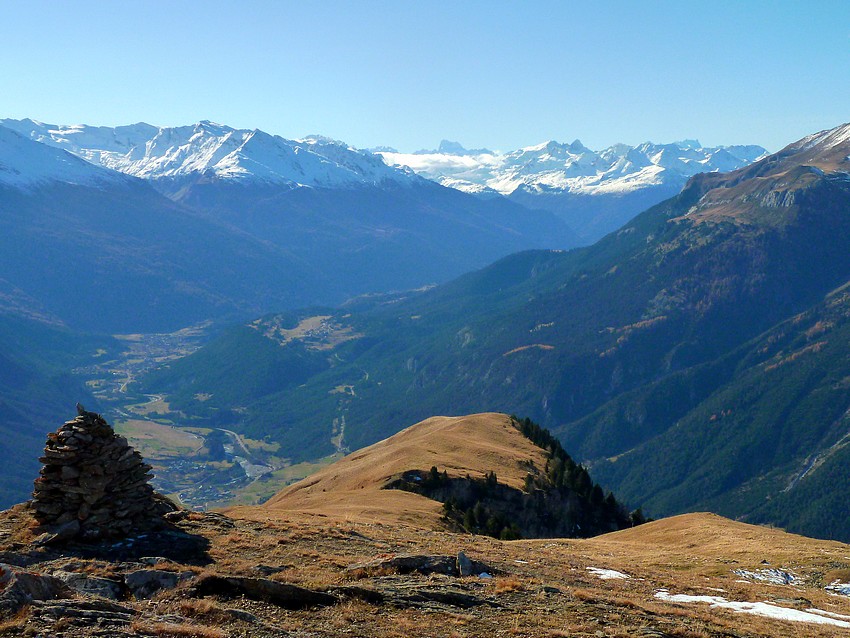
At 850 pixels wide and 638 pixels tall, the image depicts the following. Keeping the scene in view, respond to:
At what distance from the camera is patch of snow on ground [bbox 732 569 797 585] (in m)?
51.8

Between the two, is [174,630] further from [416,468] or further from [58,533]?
[416,468]

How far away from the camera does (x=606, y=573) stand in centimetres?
4772

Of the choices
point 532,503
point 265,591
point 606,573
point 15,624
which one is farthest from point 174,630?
point 532,503

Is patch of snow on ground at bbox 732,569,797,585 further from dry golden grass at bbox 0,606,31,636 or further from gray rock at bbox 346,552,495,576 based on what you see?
dry golden grass at bbox 0,606,31,636

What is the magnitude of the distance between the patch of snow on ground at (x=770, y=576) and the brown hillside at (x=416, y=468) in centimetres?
3258

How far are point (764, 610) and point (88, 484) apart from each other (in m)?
38.8

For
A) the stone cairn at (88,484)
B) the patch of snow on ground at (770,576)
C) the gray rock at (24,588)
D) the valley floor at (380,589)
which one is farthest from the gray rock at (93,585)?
the patch of snow on ground at (770,576)

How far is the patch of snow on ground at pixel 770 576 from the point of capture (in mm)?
51781

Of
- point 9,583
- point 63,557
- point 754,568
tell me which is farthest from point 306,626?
point 754,568

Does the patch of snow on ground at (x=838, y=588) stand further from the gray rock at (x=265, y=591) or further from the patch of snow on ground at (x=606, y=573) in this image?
the gray rock at (x=265, y=591)

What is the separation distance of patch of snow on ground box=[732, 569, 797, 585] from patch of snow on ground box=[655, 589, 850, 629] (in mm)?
10435

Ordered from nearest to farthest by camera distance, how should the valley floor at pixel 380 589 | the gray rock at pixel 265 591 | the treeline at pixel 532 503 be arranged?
the valley floor at pixel 380 589 → the gray rock at pixel 265 591 → the treeline at pixel 532 503

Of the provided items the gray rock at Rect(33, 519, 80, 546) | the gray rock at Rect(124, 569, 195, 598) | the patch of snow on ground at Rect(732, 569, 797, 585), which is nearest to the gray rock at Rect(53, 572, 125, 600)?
the gray rock at Rect(124, 569, 195, 598)

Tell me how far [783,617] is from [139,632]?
1316 inches
